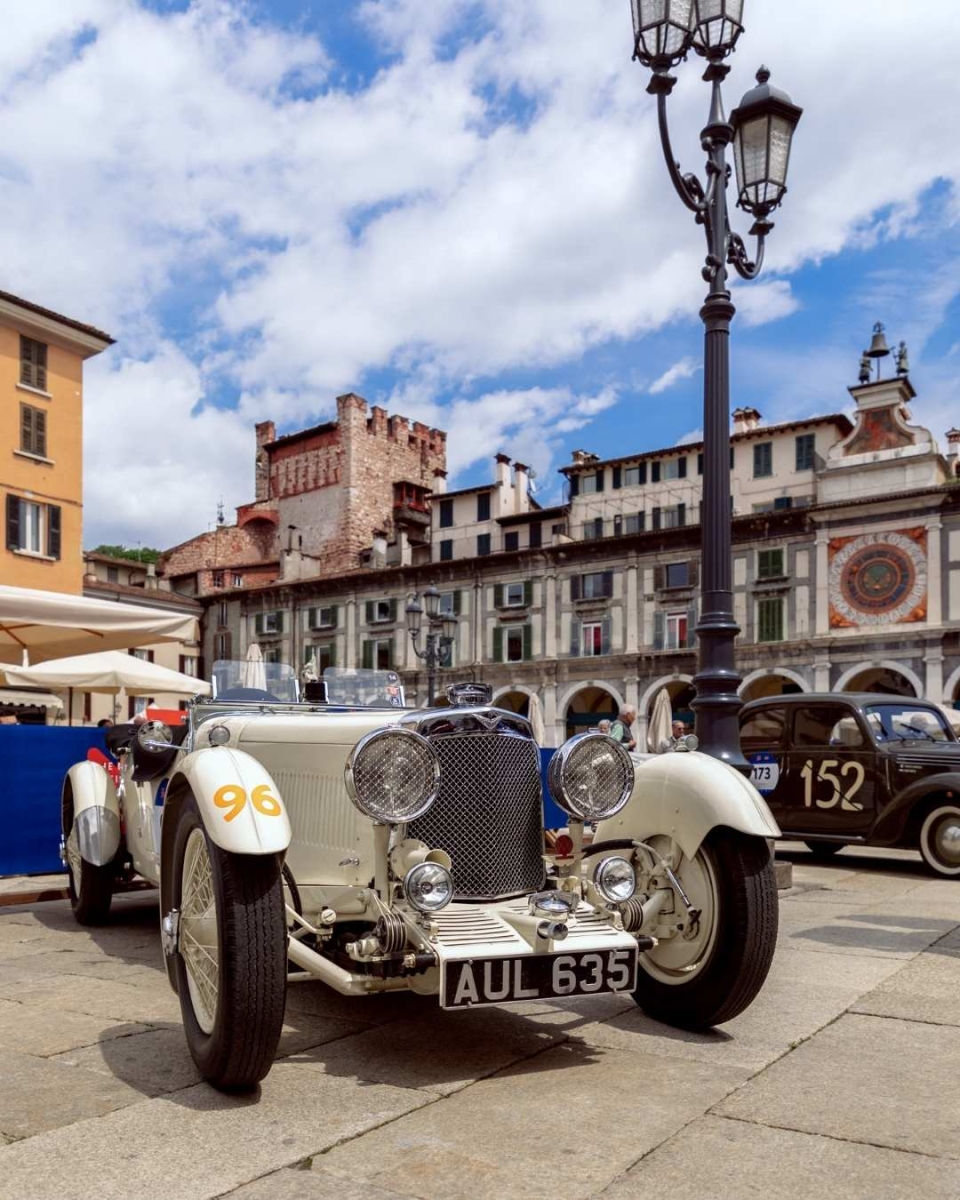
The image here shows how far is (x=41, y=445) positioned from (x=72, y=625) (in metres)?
22.7

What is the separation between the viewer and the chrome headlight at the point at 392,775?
3793 millimetres

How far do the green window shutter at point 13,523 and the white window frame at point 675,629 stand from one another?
72.3ft

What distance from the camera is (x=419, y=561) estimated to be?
49531 mm

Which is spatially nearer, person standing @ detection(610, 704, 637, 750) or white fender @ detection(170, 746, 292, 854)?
white fender @ detection(170, 746, 292, 854)

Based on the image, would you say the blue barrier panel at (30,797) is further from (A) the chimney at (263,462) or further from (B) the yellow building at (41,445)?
(A) the chimney at (263,462)

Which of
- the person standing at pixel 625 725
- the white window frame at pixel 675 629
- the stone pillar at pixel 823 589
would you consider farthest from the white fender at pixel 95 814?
the white window frame at pixel 675 629

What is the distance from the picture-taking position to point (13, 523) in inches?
1099

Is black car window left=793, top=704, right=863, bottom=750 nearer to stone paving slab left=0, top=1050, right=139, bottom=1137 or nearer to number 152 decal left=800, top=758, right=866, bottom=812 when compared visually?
number 152 decal left=800, top=758, right=866, bottom=812

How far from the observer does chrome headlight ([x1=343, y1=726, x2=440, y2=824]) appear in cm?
379

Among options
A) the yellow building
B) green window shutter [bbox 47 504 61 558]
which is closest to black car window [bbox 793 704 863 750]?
the yellow building

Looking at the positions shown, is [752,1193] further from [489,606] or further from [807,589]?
[489,606]

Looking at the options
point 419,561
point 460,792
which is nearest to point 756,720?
point 460,792

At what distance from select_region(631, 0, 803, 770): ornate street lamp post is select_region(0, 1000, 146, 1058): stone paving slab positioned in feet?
15.0

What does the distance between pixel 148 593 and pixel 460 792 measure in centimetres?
4645
